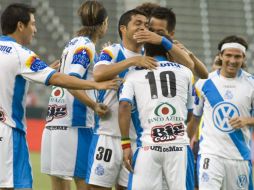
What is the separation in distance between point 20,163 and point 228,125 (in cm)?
241

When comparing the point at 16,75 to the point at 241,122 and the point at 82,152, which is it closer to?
the point at 82,152

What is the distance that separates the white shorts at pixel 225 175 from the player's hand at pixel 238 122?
389mm

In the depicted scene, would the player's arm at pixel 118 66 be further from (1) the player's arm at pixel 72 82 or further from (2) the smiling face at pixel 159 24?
(2) the smiling face at pixel 159 24

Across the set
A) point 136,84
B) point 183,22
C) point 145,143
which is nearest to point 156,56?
point 136,84

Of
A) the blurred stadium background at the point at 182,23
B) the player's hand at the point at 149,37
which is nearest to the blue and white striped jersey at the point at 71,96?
the player's hand at the point at 149,37

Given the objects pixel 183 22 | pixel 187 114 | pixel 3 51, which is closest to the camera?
pixel 3 51

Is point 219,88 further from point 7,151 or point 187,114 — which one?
point 7,151

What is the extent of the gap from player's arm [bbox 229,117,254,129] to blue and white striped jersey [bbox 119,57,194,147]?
1.22 metres

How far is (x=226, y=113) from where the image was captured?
8227 millimetres

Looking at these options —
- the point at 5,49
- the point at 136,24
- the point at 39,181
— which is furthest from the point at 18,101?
the point at 39,181

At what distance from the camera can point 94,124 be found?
800 centimetres

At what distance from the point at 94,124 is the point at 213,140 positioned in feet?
4.18

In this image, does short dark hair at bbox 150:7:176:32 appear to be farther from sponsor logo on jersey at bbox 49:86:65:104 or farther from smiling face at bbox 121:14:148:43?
sponsor logo on jersey at bbox 49:86:65:104

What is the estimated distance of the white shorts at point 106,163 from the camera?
7.64 meters
